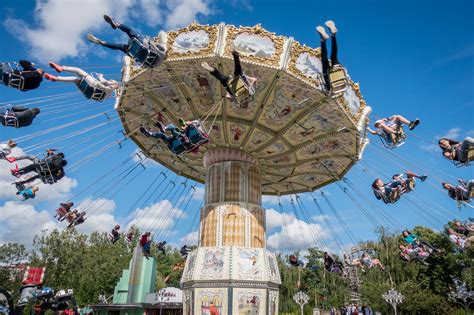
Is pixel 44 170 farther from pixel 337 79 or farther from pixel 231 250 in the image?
pixel 337 79

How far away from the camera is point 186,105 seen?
13.6 m

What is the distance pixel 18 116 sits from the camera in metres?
9.24

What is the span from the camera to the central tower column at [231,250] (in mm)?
13102

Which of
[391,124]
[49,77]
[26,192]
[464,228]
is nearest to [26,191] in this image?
[26,192]

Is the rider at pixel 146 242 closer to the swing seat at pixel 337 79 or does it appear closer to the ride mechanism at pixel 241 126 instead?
the ride mechanism at pixel 241 126

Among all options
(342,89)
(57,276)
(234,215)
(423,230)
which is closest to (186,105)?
(234,215)

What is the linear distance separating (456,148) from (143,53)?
318 inches

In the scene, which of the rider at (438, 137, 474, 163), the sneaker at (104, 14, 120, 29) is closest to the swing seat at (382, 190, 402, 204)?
the rider at (438, 137, 474, 163)

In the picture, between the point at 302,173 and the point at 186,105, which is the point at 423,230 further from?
the point at 186,105

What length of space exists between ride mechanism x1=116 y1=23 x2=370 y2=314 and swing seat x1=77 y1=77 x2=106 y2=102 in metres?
2.24

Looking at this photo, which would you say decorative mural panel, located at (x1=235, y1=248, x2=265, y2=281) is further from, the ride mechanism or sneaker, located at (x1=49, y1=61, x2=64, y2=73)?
sneaker, located at (x1=49, y1=61, x2=64, y2=73)

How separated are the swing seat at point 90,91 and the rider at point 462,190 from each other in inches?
383

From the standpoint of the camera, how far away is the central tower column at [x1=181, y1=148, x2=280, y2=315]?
13.1 metres

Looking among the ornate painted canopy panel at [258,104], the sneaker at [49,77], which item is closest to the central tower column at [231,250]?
the ornate painted canopy panel at [258,104]
